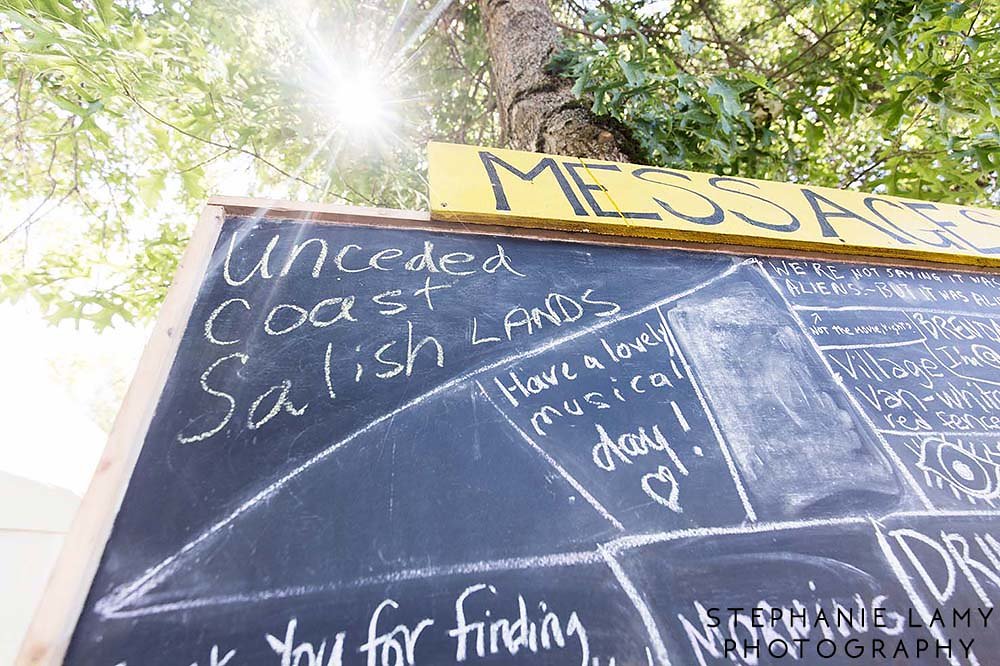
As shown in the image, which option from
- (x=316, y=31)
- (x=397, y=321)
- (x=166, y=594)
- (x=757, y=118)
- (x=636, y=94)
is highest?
(x=316, y=31)

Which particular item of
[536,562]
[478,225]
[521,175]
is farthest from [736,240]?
[536,562]

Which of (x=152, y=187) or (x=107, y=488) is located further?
(x=152, y=187)

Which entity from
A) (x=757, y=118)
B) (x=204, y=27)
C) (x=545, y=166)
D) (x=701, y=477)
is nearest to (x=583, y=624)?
(x=701, y=477)

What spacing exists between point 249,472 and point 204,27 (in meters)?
2.56

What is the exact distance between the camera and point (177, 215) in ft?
9.78

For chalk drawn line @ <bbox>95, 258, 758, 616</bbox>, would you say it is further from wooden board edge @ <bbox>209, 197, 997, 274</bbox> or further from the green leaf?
the green leaf

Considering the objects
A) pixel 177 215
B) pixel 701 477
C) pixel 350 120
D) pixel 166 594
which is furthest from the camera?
pixel 177 215

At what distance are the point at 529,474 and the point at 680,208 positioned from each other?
0.95 metres

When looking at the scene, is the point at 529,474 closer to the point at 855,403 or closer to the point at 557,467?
the point at 557,467

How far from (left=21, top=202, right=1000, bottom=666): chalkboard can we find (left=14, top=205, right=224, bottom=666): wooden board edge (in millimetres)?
16

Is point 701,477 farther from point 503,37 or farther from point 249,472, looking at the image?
point 503,37

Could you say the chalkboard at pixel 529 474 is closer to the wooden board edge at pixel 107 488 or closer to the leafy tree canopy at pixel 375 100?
the wooden board edge at pixel 107 488

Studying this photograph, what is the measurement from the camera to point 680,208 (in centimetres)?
131

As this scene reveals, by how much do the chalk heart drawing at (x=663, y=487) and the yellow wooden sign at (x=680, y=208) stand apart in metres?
0.68
